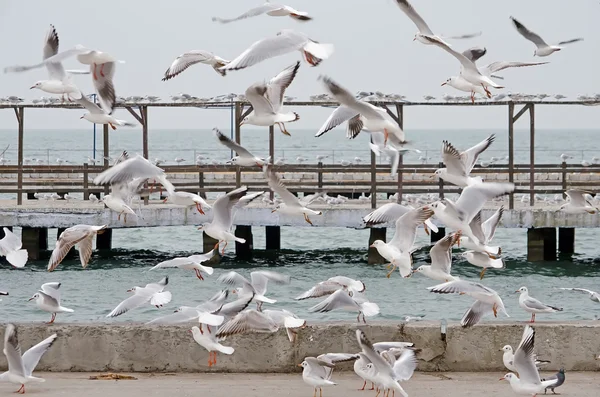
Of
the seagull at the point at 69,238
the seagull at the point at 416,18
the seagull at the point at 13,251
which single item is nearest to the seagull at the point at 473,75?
the seagull at the point at 416,18

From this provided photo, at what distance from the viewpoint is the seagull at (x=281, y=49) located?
785cm

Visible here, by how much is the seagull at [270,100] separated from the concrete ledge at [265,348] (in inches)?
68.1

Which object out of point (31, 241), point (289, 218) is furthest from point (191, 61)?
point (31, 241)

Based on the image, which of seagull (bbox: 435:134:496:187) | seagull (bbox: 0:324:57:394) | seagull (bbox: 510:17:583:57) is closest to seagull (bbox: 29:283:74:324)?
seagull (bbox: 0:324:57:394)

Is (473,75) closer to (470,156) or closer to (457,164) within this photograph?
(470,156)

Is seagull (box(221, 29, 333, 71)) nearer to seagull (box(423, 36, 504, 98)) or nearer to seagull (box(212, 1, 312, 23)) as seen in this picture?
seagull (box(212, 1, 312, 23))

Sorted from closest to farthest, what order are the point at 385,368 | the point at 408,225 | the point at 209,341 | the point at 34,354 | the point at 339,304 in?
the point at 385,368
the point at 34,354
the point at 209,341
the point at 339,304
the point at 408,225

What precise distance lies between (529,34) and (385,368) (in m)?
4.63

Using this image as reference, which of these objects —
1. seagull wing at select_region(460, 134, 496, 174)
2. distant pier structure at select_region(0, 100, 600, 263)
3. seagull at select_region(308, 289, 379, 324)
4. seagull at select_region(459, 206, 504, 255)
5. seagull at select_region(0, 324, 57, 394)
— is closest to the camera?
seagull at select_region(0, 324, 57, 394)

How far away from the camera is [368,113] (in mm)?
8797

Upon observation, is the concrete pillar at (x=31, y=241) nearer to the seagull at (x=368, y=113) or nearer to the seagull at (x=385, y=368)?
the seagull at (x=368, y=113)

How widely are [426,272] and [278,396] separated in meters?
2.12

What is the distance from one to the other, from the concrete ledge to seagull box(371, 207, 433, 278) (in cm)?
82

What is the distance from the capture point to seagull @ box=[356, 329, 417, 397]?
7480mm
